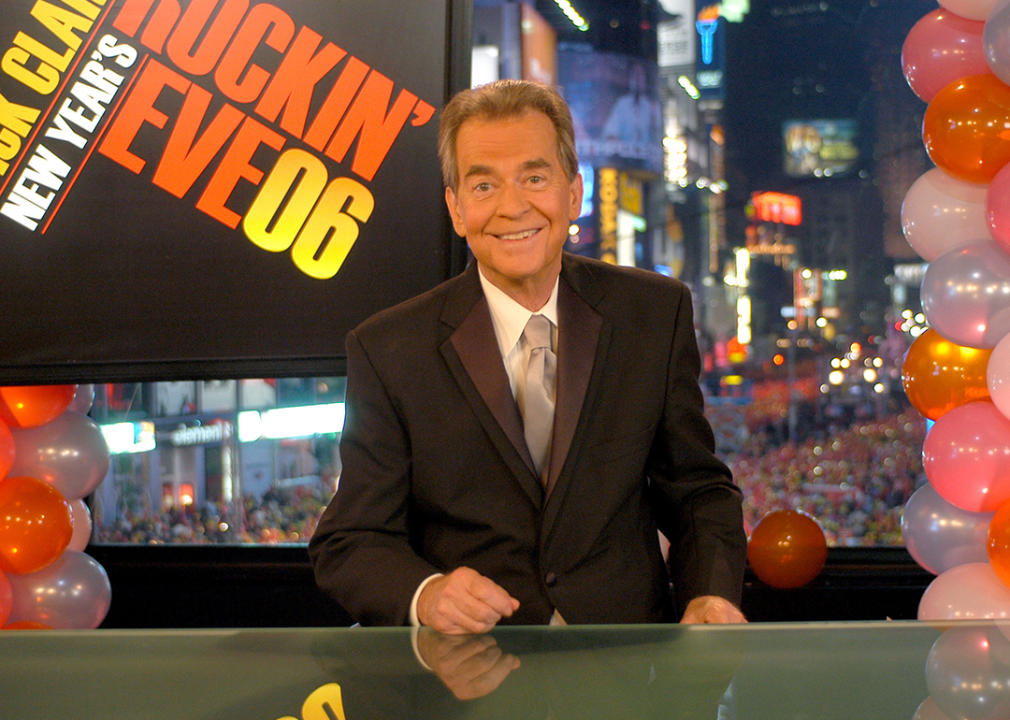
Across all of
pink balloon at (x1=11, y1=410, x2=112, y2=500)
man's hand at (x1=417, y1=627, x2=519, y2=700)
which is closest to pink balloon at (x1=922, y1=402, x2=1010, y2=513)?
man's hand at (x1=417, y1=627, x2=519, y2=700)

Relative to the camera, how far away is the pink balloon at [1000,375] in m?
1.90

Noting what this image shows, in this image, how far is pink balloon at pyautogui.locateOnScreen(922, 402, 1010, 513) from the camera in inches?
77.5

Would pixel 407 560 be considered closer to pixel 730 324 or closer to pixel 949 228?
pixel 949 228

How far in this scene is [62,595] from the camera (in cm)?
245

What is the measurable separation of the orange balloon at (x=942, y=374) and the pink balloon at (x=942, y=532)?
0.21 m

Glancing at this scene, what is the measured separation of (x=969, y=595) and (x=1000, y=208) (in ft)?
2.66

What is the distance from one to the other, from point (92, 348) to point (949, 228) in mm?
2210

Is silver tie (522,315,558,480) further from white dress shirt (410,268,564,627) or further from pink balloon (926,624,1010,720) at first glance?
pink balloon (926,624,1010,720)

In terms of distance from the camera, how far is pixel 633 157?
3574 mm

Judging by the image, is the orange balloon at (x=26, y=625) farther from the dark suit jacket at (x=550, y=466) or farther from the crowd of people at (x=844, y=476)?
the crowd of people at (x=844, y=476)

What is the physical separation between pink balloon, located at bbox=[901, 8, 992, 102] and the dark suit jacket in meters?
1.13

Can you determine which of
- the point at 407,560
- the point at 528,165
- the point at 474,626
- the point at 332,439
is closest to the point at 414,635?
the point at 474,626

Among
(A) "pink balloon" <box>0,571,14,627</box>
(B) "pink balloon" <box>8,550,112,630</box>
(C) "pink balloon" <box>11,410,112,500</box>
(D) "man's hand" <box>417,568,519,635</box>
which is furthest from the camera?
(C) "pink balloon" <box>11,410,112,500</box>

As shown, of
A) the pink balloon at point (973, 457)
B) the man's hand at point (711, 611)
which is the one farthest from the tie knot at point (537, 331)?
the pink balloon at point (973, 457)
